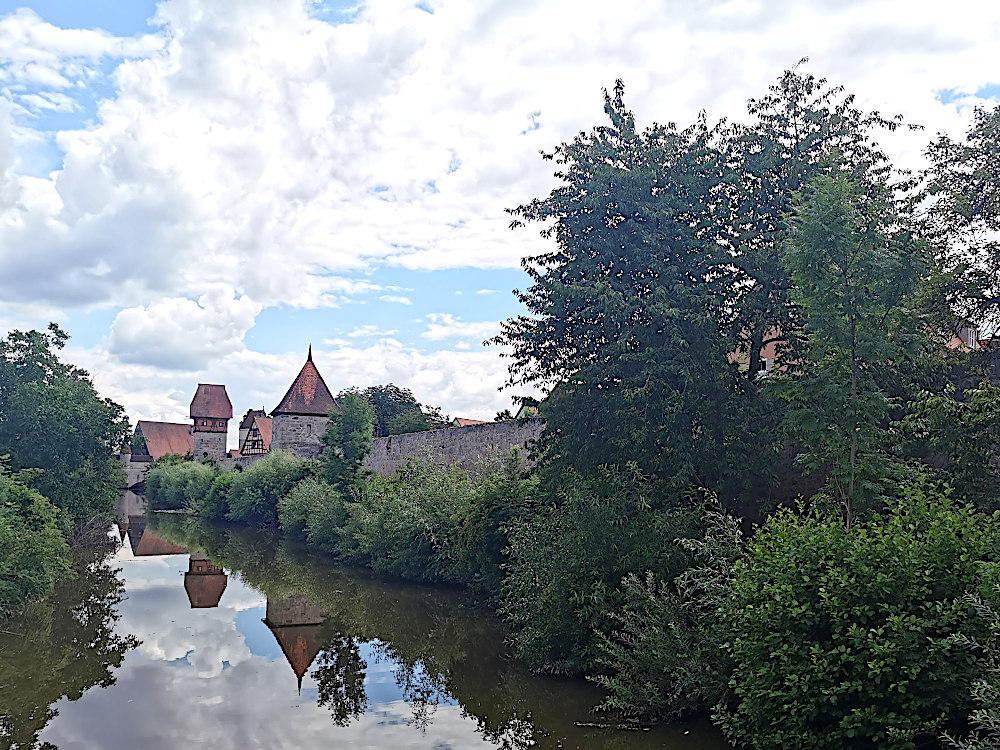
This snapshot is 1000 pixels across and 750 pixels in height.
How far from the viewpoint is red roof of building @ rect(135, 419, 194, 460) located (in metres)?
74.0

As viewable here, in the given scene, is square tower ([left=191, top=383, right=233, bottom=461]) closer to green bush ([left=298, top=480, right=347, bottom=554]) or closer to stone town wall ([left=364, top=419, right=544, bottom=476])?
stone town wall ([left=364, top=419, right=544, bottom=476])

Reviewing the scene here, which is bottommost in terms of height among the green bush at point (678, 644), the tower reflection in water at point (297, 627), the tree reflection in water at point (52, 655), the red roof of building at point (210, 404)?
the tower reflection in water at point (297, 627)

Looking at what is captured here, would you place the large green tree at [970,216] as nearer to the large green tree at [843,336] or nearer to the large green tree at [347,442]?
the large green tree at [843,336]

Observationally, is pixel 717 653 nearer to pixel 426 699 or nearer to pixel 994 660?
pixel 994 660

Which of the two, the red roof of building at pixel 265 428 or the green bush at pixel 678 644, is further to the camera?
the red roof of building at pixel 265 428

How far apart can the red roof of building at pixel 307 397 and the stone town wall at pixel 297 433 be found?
36 cm

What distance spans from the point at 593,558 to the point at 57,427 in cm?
1969

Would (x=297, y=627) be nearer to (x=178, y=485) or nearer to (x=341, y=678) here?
(x=341, y=678)

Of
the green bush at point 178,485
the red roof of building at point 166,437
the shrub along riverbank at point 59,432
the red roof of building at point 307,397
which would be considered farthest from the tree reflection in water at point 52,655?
the red roof of building at point 166,437

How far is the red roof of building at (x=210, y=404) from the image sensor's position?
64.7 m

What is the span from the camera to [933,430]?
9320 millimetres

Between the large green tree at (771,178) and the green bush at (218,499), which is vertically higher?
the large green tree at (771,178)

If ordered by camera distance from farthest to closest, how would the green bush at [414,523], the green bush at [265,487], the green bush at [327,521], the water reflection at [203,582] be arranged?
the green bush at [265,487]
the green bush at [327,521]
the green bush at [414,523]
the water reflection at [203,582]

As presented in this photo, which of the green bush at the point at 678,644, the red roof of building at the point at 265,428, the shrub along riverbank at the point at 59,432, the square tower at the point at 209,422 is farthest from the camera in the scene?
the square tower at the point at 209,422
